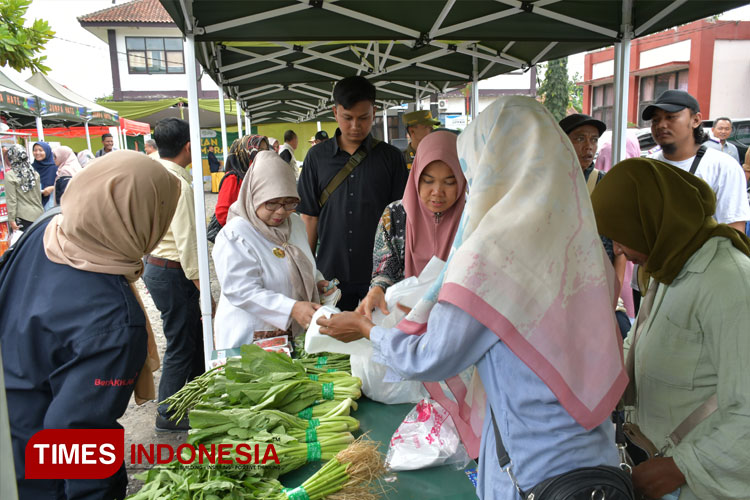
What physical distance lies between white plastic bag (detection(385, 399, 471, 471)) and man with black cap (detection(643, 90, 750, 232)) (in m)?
2.82

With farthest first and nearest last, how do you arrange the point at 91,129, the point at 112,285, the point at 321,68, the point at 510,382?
the point at 91,129 < the point at 321,68 < the point at 112,285 < the point at 510,382

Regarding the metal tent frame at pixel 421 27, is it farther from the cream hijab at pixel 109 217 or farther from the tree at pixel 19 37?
the tree at pixel 19 37

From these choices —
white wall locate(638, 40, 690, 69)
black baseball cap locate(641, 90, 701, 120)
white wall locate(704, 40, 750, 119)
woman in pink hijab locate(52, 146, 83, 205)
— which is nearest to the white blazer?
black baseball cap locate(641, 90, 701, 120)

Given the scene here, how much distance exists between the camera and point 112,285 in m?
1.55

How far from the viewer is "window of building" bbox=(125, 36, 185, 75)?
81.4 ft

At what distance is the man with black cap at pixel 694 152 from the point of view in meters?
3.46

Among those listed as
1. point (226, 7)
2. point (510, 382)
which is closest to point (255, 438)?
point (510, 382)

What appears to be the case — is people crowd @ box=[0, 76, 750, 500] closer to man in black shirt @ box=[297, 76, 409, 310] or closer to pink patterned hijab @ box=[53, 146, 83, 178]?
man in black shirt @ box=[297, 76, 409, 310]

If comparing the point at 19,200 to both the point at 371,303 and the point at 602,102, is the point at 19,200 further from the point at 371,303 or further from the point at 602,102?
the point at 602,102

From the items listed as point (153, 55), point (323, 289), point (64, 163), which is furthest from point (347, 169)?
point (153, 55)

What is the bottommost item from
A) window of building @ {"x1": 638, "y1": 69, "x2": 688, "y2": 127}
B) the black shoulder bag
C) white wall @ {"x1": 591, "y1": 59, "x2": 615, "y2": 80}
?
the black shoulder bag

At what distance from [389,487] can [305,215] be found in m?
2.41

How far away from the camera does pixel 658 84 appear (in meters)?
20.0

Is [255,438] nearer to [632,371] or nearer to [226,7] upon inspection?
[632,371]
